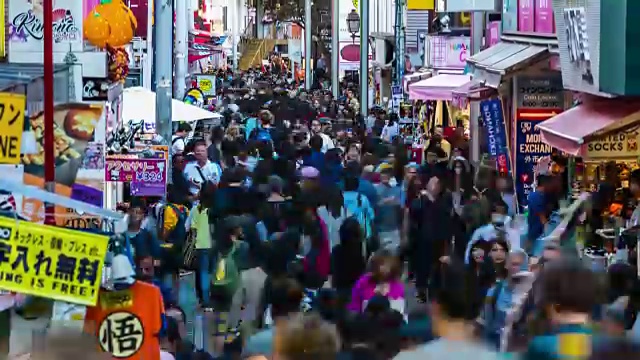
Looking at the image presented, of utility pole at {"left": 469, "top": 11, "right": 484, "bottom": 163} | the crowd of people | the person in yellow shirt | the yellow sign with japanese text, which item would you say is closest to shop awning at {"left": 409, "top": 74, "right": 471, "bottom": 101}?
utility pole at {"left": 469, "top": 11, "right": 484, "bottom": 163}

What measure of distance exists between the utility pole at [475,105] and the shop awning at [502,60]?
116cm

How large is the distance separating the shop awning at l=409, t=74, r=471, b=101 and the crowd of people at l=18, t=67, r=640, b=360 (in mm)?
7635

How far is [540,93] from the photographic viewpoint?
23234mm

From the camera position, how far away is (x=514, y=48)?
81.3ft

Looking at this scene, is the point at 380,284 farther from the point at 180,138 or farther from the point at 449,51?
the point at 449,51

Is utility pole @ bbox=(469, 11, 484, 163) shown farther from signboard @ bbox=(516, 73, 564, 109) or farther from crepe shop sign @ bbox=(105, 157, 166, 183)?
crepe shop sign @ bbox=(105, 157, 166, 183)

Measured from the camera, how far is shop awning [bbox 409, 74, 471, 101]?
97.1 feet

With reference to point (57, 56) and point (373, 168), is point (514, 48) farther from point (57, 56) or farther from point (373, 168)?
point (57, 56)

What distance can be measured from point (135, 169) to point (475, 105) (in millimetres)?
12673

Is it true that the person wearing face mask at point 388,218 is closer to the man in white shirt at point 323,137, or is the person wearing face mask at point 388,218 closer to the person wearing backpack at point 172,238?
the person wearing backpack at point 172,238

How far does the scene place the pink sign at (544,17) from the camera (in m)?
23.0

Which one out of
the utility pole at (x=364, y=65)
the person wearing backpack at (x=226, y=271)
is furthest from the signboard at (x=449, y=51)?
the person wearing backpack at (x=226, y=271)

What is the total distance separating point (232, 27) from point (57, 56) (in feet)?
307

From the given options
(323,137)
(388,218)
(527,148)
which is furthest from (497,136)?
(388,218)
